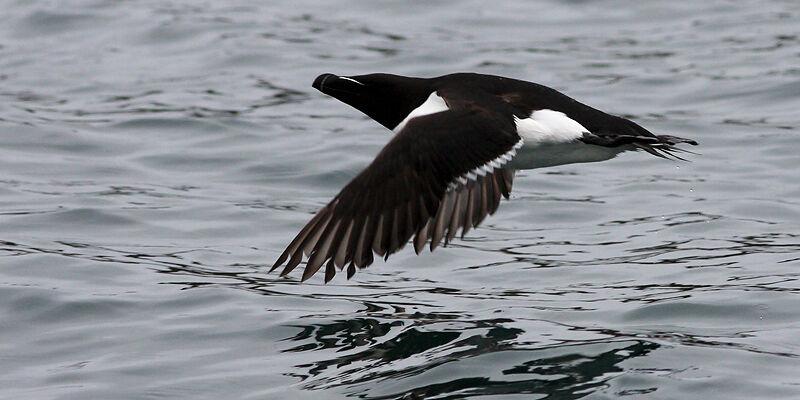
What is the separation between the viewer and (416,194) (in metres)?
5.41

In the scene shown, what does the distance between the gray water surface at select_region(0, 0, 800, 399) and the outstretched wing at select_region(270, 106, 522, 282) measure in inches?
16.1

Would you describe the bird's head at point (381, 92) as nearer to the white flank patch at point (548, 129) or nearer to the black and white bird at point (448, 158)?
the black and white bird at point (448, 158)

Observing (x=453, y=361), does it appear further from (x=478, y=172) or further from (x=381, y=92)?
(x=381, y=92)

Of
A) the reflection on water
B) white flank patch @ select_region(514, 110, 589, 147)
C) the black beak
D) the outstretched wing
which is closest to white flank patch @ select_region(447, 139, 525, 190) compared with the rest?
the outstretched wing

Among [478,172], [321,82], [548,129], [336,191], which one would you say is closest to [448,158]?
[478,172]

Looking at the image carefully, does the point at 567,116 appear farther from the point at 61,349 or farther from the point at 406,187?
the point at 61,349

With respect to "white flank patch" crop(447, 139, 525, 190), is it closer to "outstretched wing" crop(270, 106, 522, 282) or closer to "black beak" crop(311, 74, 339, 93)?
"outstretched wing" crop(270, 106, 522, 282)

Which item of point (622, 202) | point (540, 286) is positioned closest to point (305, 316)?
point (540, 286)

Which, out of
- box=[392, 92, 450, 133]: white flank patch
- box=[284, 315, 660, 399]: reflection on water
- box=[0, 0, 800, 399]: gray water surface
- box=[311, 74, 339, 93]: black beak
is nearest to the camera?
box=[284, 315, 660, 399]: reflection on water

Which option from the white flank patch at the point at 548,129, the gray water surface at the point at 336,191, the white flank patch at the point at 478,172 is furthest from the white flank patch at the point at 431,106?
the gray water surface at the point at 336,191

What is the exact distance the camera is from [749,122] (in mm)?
9328

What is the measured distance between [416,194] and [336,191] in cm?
297

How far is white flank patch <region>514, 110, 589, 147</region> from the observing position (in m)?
5.95

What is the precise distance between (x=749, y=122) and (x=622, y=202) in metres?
1.84
